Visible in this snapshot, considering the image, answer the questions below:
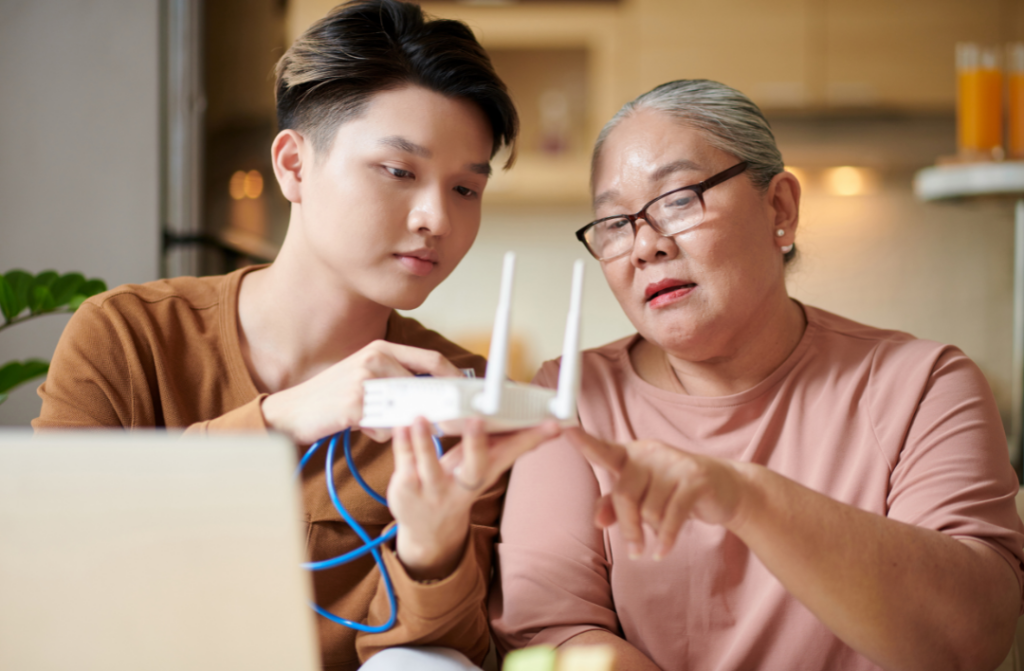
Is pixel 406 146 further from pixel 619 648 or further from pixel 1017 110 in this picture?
pixel 1017 110

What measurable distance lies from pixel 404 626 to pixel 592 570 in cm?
27

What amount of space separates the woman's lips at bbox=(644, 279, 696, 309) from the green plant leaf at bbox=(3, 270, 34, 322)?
3.12 ft

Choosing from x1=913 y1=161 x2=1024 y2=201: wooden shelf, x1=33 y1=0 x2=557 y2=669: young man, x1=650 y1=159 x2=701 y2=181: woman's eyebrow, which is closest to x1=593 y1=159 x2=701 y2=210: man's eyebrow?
x1=650 y1=159 x2=701 y2=181: woman's eyebrow

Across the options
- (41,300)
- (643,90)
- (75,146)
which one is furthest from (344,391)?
(643,90)

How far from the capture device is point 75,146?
184 cm

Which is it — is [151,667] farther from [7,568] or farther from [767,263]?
[767,263]

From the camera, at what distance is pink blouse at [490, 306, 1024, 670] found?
0.94 meters

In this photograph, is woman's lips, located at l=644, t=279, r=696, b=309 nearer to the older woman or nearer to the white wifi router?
the older woman

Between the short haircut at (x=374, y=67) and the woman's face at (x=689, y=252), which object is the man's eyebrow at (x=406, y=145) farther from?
the woman's face at (x=689, y=252)

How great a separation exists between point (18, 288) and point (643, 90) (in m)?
2.62

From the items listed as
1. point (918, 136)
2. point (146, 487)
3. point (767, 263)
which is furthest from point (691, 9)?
point (146, 487)

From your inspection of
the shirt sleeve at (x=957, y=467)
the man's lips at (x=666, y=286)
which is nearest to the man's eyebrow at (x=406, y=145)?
the man's lips at (x=666, y=286)

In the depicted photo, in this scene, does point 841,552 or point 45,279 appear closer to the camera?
point 841,552

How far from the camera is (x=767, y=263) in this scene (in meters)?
1.09
